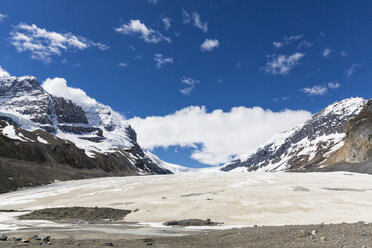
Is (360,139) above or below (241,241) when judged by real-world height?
above

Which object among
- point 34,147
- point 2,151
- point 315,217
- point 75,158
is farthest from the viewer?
point 75,158

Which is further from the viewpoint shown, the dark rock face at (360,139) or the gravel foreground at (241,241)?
the dark rock face at (360,139)

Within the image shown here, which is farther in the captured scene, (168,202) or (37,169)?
(37,169)

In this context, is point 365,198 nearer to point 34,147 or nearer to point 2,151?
point 2,151

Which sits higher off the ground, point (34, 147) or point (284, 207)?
point (34, 147)

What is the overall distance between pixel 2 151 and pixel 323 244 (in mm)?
153960

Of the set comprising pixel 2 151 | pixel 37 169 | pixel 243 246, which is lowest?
pixel 243 246

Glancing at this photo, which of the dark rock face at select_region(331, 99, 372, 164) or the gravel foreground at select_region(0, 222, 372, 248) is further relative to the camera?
the dark rock face at select_region(331, 99, 372, 164)

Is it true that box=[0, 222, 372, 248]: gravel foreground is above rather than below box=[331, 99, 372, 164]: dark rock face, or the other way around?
below

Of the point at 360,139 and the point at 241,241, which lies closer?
the point at 241,241

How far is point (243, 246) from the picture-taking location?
14289 millimetres

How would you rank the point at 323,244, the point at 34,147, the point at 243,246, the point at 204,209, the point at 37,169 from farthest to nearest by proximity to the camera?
the point at 34,147
the point at 37,169
the point at 204,209
the point at 243,246
the point at 323,244

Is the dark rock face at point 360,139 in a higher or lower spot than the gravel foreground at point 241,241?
higher

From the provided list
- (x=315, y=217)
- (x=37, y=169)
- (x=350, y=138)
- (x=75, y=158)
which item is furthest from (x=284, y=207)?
(x=75, y=158)
